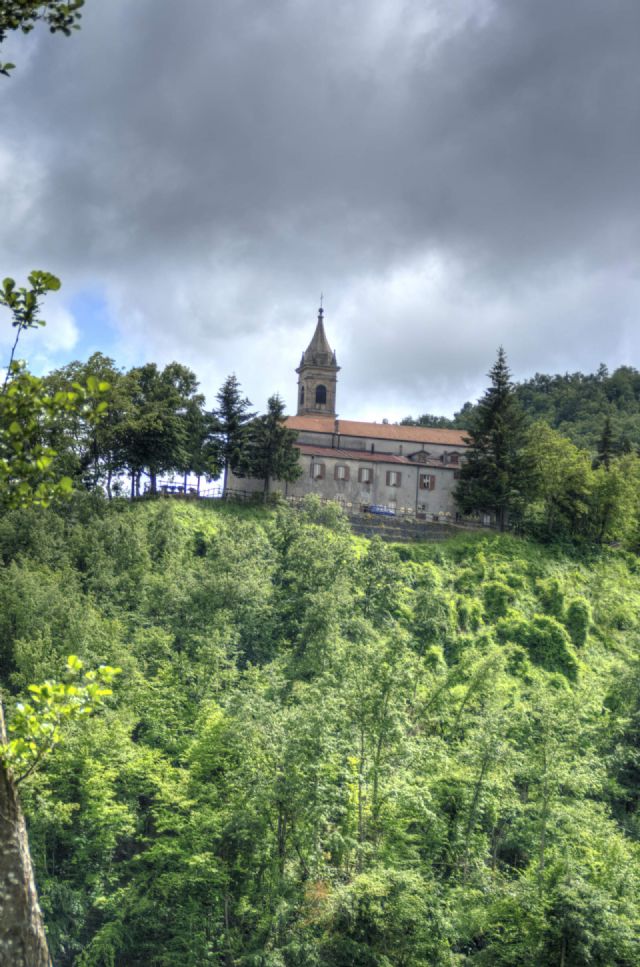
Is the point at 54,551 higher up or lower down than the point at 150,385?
lower down

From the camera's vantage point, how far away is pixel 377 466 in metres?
59.3

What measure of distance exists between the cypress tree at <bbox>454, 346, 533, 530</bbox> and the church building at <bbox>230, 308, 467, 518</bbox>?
2823 millimetres

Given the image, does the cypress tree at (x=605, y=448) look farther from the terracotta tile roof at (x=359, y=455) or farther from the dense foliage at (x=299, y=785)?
the dense foliage at (x=299, y=785)

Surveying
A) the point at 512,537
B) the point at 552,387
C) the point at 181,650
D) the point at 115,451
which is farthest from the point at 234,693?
the point at 552,387

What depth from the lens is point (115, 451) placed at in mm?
46562

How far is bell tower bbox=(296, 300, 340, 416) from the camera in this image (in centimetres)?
7706

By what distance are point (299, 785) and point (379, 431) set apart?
147ft

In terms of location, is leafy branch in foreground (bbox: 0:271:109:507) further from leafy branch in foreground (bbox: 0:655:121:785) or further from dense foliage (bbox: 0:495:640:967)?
dense foliage (bbox: 0:495:640:967)

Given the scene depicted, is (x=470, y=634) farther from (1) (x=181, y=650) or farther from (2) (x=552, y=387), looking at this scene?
(2) (x=552, y=387)

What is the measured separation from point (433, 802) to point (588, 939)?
6.83m

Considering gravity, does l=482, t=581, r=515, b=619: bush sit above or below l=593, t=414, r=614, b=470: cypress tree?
below

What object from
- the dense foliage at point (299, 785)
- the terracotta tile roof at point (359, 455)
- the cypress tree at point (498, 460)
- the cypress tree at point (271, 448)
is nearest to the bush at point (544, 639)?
the dense foliage at point (299, 785)

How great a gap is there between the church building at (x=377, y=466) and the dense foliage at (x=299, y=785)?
19988 mm

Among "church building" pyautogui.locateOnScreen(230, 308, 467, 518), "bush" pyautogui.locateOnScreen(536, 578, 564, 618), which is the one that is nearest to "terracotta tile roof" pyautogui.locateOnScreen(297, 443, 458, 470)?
"church building" pyautogui.locateOnScreen(230, 308, 467, 518)
